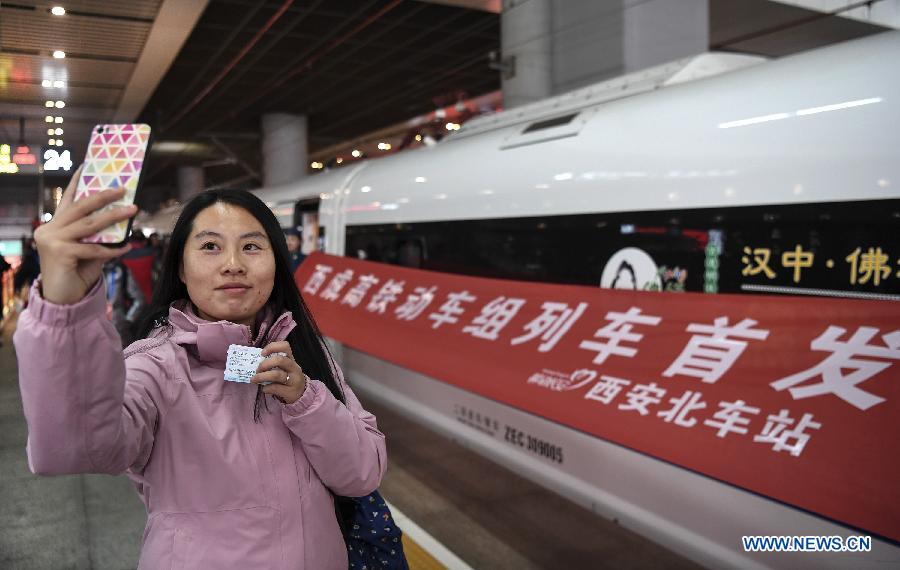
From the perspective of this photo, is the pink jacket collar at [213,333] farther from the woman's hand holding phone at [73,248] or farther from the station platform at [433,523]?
the station platform at [433,523]

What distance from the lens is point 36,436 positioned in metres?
1.01

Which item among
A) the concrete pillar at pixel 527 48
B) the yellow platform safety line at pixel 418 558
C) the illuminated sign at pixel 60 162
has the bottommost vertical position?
the yellow platform safety line at pixel 418 558

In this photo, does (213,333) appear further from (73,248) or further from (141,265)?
(141,265)

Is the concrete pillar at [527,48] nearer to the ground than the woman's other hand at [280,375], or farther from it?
farther from it

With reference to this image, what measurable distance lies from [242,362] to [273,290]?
35cm

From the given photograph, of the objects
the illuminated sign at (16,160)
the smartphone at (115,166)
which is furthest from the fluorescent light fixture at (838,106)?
the illuminated sign at (16,160)

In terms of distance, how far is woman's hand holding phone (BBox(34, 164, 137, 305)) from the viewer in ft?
3.01

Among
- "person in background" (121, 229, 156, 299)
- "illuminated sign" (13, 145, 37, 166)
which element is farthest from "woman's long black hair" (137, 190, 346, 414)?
"person in background" (121, 229, 156, 299)

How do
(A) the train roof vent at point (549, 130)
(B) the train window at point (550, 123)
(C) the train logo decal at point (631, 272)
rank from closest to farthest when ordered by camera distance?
1. (C) the train logo decal at point (631, 272)
2. (A) the train roof vent at point (549, 130)
3. (B) the train window at point (550, 123)

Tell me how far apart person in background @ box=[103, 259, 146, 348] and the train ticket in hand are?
5818mm

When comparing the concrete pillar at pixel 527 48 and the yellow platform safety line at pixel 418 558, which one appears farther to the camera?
the concrete pillar at pixel 527 48

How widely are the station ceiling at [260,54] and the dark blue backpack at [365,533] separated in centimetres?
269

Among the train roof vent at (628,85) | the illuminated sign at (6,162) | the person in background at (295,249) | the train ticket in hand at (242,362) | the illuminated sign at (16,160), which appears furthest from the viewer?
the person in background at (295,249)

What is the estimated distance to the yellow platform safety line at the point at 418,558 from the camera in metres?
3.06
